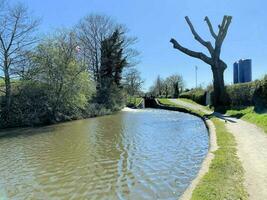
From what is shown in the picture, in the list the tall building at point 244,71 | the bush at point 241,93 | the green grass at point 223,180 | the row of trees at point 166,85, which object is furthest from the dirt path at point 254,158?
the row of trees at point 166,85

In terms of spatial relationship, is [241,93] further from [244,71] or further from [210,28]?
[244,71]

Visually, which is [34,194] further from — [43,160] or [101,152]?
[101,152]

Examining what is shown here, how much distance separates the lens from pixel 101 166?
9406mm

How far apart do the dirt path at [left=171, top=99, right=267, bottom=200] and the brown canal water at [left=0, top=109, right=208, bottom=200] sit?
3.97ft

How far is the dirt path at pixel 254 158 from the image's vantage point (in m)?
5.98

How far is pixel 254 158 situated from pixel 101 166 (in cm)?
399

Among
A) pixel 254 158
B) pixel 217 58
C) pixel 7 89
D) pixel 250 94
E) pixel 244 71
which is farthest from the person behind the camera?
pixel 244 71

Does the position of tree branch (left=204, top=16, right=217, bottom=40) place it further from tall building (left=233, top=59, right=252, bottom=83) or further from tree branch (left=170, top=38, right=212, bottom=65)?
tall building (left=233, top=59, right=252, bottom=83)

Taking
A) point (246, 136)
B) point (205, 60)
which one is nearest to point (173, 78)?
point (205, 60)

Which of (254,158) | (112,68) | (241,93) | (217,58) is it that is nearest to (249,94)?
(241,93)

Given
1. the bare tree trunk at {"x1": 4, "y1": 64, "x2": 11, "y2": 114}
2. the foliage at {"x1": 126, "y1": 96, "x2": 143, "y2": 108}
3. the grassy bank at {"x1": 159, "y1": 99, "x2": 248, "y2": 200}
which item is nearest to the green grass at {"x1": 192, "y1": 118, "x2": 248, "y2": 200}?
the grassy bank at {"x1": 159, "y1": 99, "x2": 248, "y2": 200}

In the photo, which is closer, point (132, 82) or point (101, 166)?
point (101, 166)

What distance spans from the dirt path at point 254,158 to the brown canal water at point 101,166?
121 centimetres

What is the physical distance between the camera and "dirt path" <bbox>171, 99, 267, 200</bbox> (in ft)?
19.6
